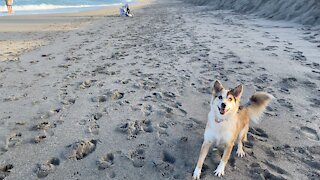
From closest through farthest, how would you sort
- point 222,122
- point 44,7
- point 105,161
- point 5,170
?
point 222,122, point 5,170, point 105,161, point 44,7

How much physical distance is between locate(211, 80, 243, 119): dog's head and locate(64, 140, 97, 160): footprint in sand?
1880mm

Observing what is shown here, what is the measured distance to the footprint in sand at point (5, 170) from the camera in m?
3.98

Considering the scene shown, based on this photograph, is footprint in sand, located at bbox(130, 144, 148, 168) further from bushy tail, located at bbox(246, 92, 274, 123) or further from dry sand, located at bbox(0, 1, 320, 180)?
bushy tail, located at bbox(246, 92, 274, 123)

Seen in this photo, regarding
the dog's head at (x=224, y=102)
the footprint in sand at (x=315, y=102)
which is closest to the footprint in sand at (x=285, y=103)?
the footprint in sand at (x=315, y=102)

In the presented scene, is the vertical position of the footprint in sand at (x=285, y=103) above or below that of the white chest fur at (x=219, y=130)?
below

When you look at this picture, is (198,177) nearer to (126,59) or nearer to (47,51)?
(126,59)

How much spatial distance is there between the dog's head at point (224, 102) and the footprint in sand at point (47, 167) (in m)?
2.20

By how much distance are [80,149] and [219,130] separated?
6.49 ft

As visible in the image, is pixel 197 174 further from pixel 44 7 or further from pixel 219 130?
pixel 44 7

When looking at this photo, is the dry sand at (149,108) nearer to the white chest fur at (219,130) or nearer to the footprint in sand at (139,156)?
the footprint in sand at (139,156)

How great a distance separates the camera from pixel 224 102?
3.66 meters

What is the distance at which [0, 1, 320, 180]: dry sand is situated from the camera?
164 inches

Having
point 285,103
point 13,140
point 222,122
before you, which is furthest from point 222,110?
point 13,140

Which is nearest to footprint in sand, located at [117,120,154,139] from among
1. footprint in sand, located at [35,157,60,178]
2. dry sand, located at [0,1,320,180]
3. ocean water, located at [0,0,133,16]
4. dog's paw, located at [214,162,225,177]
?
dry sand, located at [0,1,320,180]
